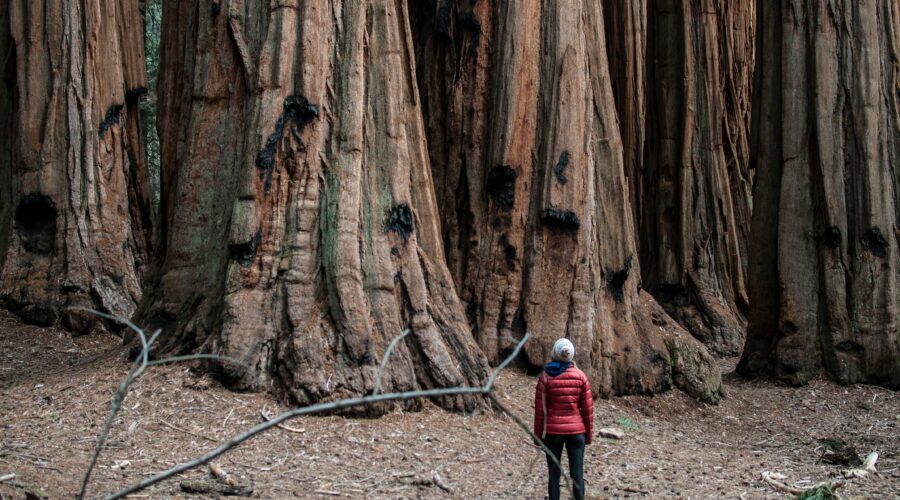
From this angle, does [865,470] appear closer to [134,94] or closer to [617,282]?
[617,282]

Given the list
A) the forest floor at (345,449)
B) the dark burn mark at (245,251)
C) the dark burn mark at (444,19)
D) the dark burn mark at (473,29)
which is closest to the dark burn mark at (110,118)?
the forest floor at (345,449)

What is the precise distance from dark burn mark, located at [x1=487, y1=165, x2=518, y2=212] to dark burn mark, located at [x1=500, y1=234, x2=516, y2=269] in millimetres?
306

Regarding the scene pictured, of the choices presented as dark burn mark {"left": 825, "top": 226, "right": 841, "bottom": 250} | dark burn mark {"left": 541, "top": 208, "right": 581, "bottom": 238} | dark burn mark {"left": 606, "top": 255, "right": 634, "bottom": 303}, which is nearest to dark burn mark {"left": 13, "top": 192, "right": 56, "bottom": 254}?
dark burn mark {"left": 541, "top": 208, "right": 581, "bottom": 238}

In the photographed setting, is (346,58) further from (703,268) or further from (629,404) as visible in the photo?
(703,268)

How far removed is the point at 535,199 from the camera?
30.2 ft

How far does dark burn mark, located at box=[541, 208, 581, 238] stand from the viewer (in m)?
9.02

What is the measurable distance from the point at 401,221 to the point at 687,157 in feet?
30.4

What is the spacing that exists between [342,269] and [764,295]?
6.22 m

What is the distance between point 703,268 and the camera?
15484 mm

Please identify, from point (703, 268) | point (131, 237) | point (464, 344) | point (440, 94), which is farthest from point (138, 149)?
point (703, 268)

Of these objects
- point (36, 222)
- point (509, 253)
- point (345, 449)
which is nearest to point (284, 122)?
point (345, 449)

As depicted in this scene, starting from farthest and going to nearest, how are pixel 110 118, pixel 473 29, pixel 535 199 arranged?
1. pixel 110 118
2. pixel 473 29
3. pixel 535 199

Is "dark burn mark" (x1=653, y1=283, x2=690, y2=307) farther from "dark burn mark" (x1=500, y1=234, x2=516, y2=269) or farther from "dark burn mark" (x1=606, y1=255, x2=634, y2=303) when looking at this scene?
"dark burn mark" (x1=500, y1=234, x2=516, y2=269)

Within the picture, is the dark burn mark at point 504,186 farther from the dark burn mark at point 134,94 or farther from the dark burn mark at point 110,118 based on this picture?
the dark burn mark at point 134,94
